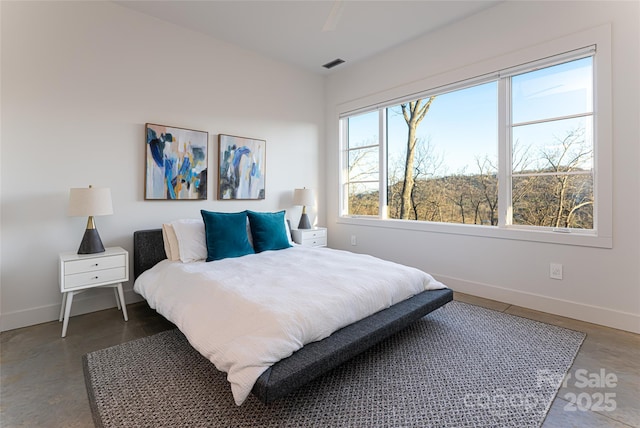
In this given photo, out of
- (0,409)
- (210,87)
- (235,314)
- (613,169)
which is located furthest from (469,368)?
(210,87)

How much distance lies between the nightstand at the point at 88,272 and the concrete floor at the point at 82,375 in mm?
194

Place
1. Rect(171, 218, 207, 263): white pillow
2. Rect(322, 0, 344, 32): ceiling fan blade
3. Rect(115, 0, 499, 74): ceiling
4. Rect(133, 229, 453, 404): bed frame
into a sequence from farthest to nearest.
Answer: Rect(115, 0, 499, 74): ceiling
Rect(171, 218, 207, 263): white pillow
Rect(322, 0, 344, 32): ceiling fan blade
Rect(133, 229, 453, 404): bed frame

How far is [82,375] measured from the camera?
191 cm

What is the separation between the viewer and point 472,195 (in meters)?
3.51

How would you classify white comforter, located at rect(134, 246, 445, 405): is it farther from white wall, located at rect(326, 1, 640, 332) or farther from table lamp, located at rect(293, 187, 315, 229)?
table lamp, located at rect(293, 187, 315, 229)

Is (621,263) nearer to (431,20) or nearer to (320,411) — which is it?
(320,411)

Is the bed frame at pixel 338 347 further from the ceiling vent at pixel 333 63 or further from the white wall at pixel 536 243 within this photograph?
the ceiling vent at pixel 333 63

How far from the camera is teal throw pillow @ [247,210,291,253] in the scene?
3.38 meters

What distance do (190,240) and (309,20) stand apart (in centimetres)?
Result: 268

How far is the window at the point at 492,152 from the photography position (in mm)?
2768

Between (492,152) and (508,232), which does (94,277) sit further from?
(492,152)

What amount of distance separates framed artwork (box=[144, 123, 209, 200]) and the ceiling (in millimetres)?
1194

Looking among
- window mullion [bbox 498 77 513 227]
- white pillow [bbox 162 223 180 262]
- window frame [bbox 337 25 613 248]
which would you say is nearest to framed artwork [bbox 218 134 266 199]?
white pillow [bbox 162 223 180 262]

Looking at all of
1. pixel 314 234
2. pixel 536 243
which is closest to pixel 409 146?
pixel 314 234
